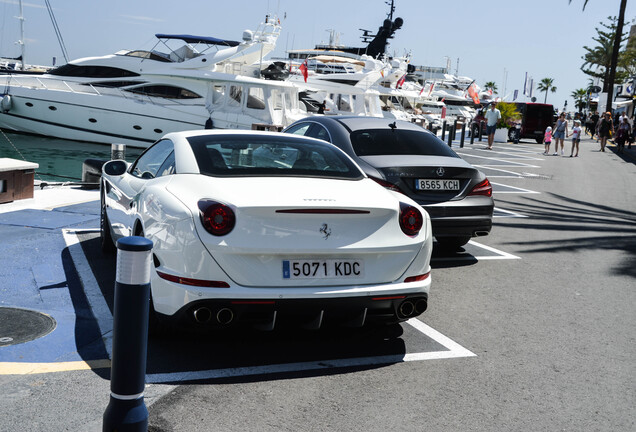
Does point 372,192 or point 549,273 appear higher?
point 372,192

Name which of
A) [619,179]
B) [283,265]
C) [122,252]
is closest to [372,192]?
[283,265]

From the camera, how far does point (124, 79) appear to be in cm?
3070

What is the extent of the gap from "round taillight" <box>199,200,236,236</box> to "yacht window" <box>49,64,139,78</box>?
28.4 meters

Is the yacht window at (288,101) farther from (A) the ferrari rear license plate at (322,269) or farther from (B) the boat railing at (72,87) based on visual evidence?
(A) the ferrari rear license plate at (322,269)

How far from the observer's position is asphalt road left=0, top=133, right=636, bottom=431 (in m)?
3.55

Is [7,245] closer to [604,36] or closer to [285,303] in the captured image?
[285,303]

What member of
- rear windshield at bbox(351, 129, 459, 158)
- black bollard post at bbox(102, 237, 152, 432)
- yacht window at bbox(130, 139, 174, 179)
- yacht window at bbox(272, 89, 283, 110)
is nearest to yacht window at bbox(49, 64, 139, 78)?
yacht window at bbox(272, 89, 283, 110)

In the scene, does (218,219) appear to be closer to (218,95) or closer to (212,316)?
(212,316)

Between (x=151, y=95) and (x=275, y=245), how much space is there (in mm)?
27680

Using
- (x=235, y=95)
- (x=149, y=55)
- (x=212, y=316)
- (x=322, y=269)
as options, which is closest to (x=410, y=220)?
(x=322, y=269)

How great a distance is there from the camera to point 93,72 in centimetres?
Result: 3117

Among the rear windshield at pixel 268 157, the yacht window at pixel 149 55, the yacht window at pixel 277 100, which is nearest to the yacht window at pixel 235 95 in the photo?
the yacht window at pixel 277 100

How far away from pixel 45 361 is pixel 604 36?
284 ft

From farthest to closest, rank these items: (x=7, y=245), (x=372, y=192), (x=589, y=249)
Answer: (x=589, y=249) → (x=7, y=245) → (x=372, y=192)
